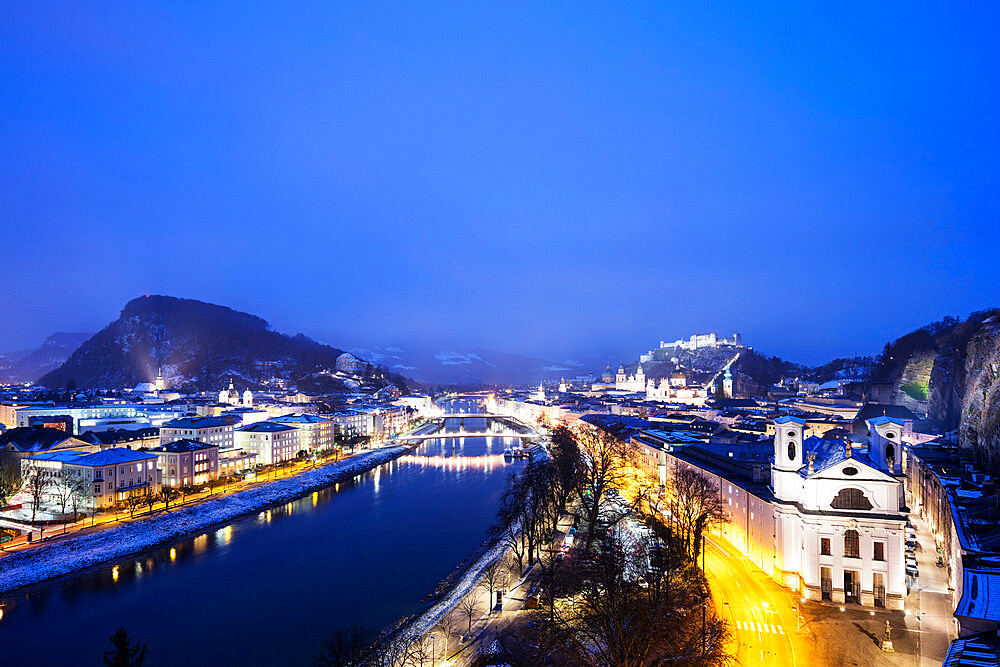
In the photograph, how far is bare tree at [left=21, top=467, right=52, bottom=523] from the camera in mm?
18375

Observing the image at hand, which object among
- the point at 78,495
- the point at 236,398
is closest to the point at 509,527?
the point at 78,495

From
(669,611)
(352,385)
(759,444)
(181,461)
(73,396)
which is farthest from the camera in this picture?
(352,385)

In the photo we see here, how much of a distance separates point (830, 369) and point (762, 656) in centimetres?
8096

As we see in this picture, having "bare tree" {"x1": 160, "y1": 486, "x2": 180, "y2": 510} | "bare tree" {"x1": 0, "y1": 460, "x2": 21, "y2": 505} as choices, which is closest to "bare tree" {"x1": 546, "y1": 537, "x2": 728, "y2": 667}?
"bare tree" {"x1": 160, "y1": 486, "x2": 180, "y2": 510}

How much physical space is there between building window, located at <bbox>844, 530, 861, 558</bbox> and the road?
4.30 ft

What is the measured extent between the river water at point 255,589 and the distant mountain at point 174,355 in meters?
56.4

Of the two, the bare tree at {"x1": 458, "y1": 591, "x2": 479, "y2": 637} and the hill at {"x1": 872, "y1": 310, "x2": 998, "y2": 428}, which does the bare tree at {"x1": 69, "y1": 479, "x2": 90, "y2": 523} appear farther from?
the hill at {"x1": 872, "y1": 310, "x2": 998, "y2": 428}

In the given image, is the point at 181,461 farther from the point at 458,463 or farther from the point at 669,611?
the point at 669,611

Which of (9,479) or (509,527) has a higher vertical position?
(9,479)

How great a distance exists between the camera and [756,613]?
400 inches

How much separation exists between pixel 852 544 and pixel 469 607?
7160 mm

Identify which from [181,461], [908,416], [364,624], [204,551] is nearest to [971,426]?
[908,416]

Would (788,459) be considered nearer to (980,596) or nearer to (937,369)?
(980,596)

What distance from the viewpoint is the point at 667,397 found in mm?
74312
